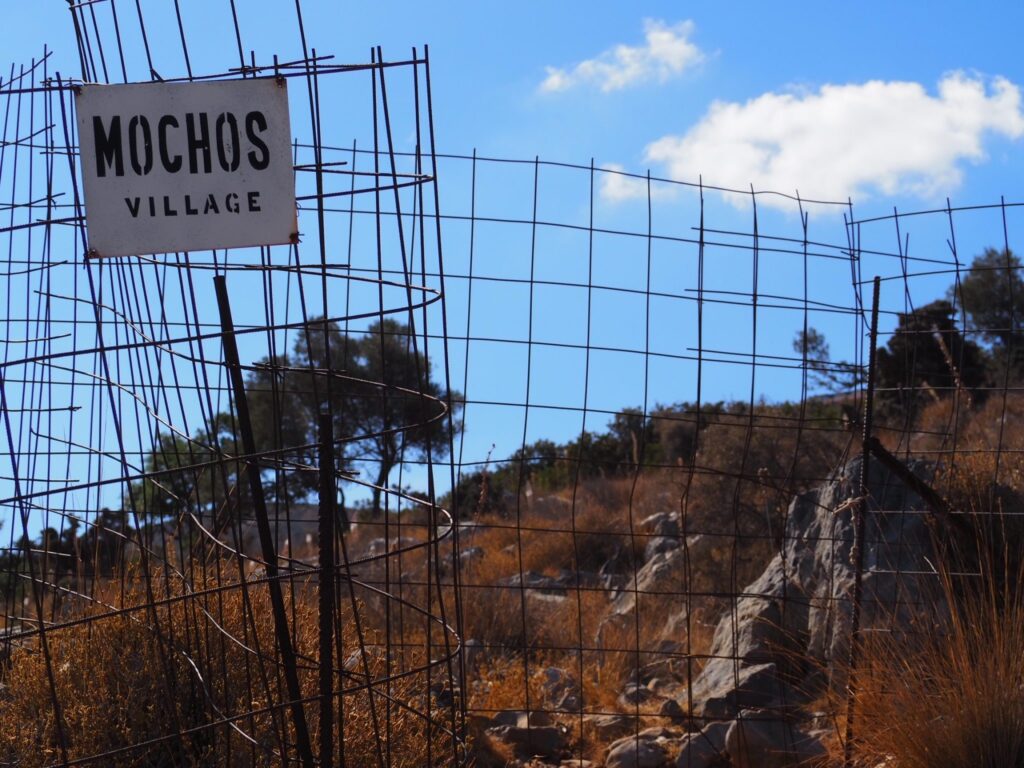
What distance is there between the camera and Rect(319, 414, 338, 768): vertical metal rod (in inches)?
131

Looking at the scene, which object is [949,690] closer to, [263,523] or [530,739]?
[530,739]

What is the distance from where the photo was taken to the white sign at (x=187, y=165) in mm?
3406

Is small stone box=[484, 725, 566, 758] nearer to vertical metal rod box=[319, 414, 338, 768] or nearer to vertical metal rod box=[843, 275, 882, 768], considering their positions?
vertical metal rod box=[843, 275, 882, 768]

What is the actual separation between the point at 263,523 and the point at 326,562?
8.4 inches

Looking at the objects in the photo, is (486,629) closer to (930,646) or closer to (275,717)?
(930,646)

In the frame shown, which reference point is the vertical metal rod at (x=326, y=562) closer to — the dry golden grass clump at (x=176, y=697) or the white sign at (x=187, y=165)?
the dry golden grass clump at (x=176, y=697)

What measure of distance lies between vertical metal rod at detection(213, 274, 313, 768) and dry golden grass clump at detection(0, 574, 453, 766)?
0.20 metres

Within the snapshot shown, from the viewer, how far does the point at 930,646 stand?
15.6ft

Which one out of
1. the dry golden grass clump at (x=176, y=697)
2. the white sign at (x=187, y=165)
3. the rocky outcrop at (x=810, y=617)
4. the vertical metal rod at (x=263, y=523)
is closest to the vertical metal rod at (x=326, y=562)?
the vertical metal rod at (x=263, y=523)

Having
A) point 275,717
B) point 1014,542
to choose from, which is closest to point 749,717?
point 1014,542

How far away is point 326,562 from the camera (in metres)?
3.36

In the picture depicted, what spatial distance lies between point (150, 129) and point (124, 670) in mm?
1938

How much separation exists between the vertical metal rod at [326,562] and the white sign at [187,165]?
0.62 m

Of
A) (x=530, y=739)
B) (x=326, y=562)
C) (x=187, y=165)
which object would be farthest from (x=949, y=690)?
(x=187, y=165)
